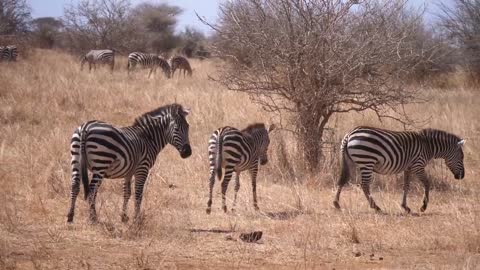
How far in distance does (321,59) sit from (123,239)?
556 cm

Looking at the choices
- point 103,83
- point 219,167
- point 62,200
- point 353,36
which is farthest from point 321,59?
point 103,83

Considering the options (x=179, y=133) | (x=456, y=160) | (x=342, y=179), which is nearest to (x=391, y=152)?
(x=342, y=179)

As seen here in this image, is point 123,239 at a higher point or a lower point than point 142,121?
lower

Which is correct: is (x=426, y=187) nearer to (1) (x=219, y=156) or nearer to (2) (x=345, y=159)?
(2) (x=345, y=159)

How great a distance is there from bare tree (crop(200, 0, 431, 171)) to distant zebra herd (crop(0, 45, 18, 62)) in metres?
16.0

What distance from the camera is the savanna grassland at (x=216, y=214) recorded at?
5.93 meters

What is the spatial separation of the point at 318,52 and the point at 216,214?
149 inches

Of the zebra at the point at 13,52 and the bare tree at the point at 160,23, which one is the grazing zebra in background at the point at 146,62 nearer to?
the zebra at the point at 13,52

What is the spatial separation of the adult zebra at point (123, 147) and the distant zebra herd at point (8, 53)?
60.2 ft

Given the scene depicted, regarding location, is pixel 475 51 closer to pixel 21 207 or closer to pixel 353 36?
pixel 353 36

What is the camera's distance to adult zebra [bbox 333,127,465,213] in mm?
9008

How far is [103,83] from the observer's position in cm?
1962

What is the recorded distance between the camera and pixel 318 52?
10.7 meters

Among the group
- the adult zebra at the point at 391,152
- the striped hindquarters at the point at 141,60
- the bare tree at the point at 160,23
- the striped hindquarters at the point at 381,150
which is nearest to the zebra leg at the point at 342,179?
the adult zebra at the point at 391,152
